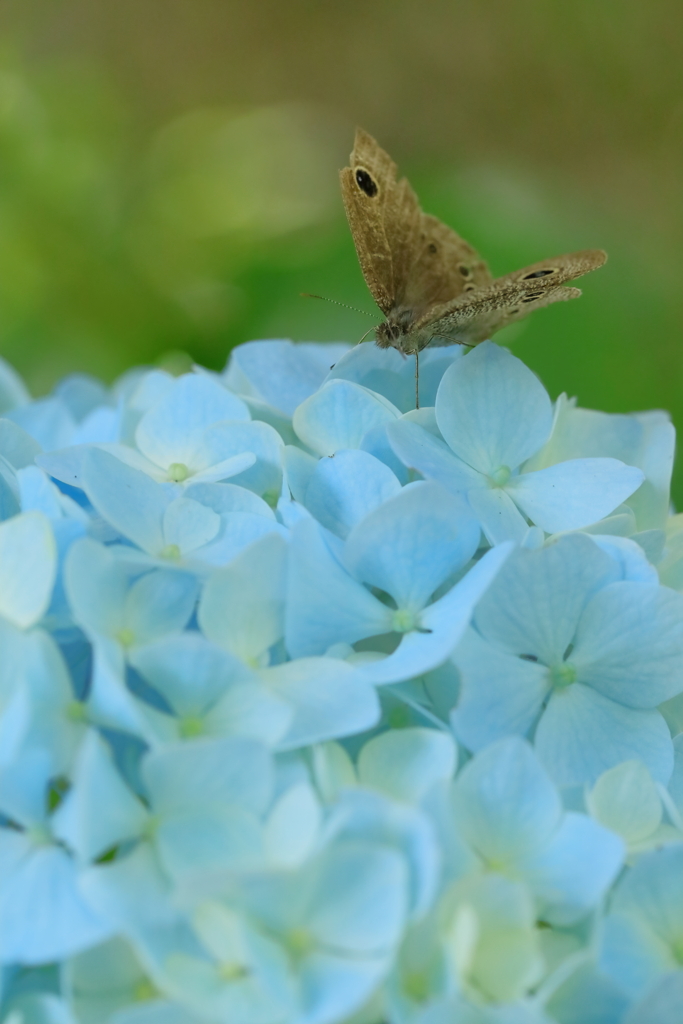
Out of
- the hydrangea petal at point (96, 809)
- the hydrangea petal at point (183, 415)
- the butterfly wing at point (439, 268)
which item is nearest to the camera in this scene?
the hydrangea petal at point (96, 809)

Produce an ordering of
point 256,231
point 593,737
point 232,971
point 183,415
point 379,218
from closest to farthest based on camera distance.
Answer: point 232,971
point 593,737
point 183,415
point 379,218
point 256,231

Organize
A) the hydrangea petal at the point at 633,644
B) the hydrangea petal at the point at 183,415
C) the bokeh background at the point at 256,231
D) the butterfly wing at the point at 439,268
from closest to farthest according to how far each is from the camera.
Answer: the hydrangea petal at the point at 633,644
the hydrangea petal at the point at 183,415
the butterfly wing at the point at 439,268
the bokeh background at the point at 256,231

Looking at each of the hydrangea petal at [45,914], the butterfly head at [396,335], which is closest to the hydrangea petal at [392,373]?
the butterfly head at [396,335]

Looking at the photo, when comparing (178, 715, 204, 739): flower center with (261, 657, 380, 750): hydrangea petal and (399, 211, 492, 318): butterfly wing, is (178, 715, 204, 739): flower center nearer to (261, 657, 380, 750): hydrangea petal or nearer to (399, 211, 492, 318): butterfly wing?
(261, 657, 380, 750): hydrangea petal

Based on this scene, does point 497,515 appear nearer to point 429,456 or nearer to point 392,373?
point 429,456

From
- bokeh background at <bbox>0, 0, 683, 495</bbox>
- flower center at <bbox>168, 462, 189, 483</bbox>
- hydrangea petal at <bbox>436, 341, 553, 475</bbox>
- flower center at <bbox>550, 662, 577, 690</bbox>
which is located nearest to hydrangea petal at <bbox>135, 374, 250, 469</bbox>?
flower center at <bbox>168, 462, 189, 483</bbox>

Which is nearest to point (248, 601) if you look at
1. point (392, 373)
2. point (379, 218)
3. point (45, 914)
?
point (45, 914)

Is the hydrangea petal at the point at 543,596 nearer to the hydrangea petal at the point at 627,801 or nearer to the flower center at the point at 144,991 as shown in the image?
the hydrangea petal at the point at 627,801
